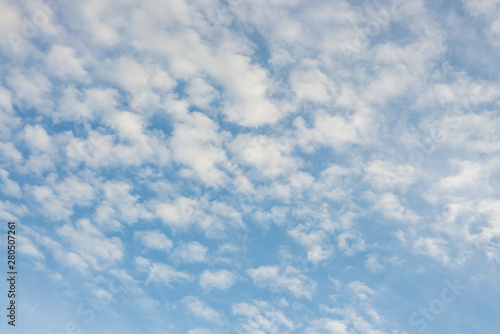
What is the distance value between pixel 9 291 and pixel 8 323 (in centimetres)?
369

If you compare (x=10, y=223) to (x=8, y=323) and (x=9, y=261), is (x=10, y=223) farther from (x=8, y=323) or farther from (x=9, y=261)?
(x=8, y=323)

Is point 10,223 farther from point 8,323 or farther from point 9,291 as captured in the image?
point 8,323

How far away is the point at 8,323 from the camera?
3641 centimetres

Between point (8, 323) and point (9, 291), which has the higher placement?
point (9, 291)

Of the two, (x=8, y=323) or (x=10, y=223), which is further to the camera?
(x=10, y=223)

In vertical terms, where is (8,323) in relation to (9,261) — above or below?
below

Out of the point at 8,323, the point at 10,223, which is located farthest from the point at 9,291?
the point at 10,223

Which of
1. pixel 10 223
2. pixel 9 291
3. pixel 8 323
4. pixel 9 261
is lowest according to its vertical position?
pixel 8 323

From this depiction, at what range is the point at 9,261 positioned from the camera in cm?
3762

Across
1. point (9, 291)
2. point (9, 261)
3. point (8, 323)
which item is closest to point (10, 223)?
point (9, 261)

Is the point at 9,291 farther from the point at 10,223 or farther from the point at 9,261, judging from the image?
the point at 10,223

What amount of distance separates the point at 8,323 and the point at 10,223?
12185 mm

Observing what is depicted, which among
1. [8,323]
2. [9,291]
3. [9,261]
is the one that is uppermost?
[9,261]

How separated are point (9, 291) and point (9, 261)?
3781 millimetres
